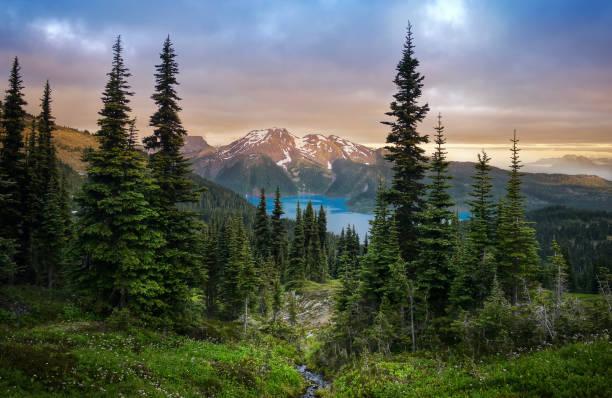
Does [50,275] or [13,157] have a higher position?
[13,157]

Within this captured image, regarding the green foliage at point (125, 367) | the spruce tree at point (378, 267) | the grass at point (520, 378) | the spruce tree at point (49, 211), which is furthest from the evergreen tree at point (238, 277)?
the grass at point (520, 378)

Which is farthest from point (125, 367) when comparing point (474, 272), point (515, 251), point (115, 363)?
point (515, 251)

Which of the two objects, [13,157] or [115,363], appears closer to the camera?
[115,363]

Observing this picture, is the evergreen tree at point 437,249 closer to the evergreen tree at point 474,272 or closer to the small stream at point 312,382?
the evergreen tree at point 474,272

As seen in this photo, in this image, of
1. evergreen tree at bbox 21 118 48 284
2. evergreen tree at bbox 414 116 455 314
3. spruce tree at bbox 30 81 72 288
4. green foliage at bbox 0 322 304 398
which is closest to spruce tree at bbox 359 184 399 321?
evergreen tree at bbox 414 116 455 314

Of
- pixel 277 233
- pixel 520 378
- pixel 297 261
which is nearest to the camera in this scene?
pixel 520 378

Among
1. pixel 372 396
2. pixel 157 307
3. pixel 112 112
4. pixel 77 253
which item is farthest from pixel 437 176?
pixel 77 253

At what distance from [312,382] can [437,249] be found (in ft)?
44.9

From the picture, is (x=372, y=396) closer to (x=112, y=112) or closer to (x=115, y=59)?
(x=112, y=112)

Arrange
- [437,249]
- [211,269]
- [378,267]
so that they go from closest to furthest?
1. [437,249]
2. [378,267]
3. [211,269]

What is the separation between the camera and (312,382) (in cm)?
2230

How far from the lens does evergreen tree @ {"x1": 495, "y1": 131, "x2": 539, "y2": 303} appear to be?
20.2 metres

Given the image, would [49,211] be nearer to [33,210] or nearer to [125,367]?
[33,210]

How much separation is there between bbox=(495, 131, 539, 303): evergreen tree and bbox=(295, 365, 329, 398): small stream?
14496 millimetres
